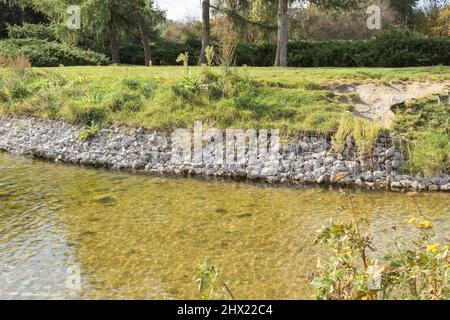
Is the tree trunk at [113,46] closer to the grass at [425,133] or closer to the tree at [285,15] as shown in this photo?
the tree at [285,15]

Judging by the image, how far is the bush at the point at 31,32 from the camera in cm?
2553

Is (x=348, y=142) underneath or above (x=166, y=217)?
above

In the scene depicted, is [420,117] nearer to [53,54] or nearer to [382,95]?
[382,95]

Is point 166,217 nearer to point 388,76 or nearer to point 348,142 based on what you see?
point 348,142

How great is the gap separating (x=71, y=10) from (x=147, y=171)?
13929 millimetres

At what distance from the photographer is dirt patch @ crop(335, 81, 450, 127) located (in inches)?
468

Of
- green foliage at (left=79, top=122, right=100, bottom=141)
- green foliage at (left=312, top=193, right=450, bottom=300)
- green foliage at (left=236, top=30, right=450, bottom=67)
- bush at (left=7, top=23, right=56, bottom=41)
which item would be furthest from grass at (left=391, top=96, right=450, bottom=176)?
bush at (left=7, top=23, right=56, bottom=41)

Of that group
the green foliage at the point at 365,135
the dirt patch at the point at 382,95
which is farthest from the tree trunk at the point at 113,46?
the green foliage at the point at 365,135

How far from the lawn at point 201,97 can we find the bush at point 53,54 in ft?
20.2

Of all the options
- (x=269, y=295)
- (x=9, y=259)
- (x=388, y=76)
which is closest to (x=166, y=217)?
(x=9, y=259)

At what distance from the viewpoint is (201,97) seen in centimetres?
1281

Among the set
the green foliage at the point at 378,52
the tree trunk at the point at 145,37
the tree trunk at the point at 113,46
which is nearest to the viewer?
the green foliage at the point at 378,52

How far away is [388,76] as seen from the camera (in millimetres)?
13945

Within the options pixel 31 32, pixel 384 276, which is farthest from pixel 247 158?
pixel 31 32
